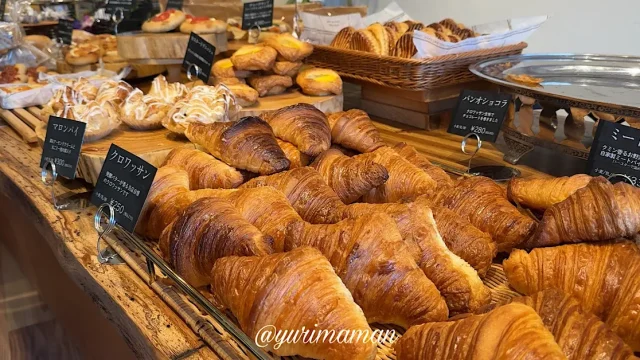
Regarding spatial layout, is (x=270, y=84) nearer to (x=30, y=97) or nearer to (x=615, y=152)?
(x=30, y=97)

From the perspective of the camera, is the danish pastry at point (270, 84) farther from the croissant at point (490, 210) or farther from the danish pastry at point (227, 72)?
the croissant at point (490, 210)

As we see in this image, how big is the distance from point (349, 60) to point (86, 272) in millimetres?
1552

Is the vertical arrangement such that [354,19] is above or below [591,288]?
above

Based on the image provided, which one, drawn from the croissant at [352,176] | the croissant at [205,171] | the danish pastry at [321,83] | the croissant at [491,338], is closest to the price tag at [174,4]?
the danish pastry at [321,83]

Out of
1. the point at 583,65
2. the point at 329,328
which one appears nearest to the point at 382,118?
the point at 583,65

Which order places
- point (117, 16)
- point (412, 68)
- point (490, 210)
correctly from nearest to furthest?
point (490, 210) < point (412, 68) < point (117, 16)

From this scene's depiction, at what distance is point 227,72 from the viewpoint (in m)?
2.47

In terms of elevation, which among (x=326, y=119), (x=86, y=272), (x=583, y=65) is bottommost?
(x=86, y=272)

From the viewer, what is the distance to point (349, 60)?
244 centimetres

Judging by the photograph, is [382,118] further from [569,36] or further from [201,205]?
[569,36]

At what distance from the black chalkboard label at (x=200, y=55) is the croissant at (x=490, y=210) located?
1.44m

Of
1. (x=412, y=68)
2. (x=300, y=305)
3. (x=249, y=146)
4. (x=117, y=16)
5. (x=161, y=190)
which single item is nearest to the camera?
(x=300, y=305)

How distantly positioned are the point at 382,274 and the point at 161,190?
0.70m

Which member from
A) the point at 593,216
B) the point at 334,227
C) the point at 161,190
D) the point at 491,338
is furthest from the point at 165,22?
the point at 491,338
